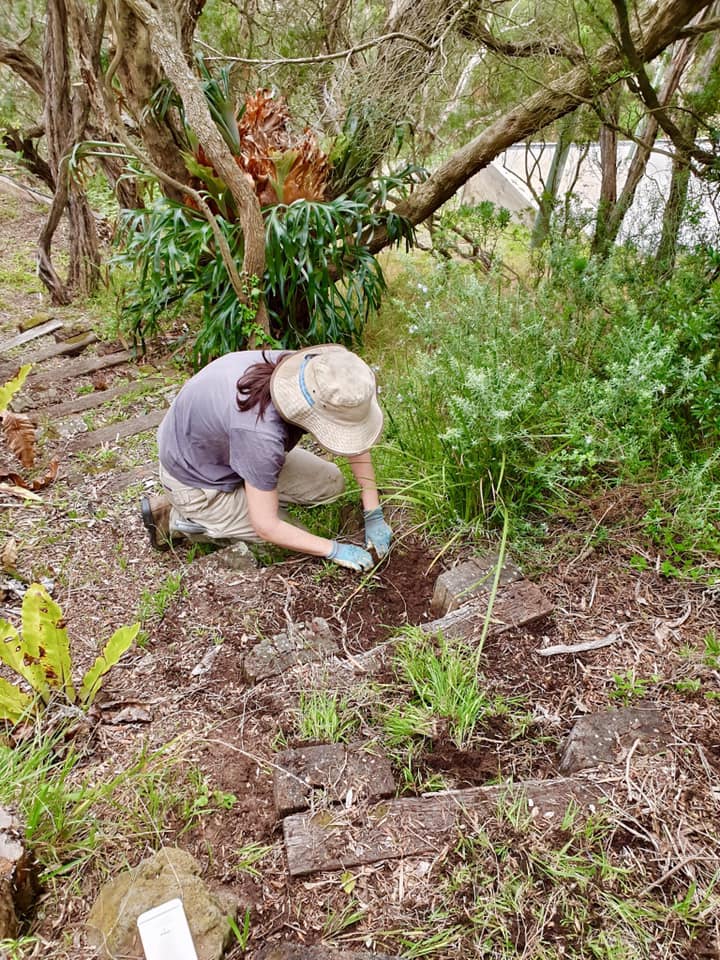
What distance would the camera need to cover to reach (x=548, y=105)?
11.9ft

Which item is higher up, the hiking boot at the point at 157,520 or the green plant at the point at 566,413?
the green plant at the point at 566,413

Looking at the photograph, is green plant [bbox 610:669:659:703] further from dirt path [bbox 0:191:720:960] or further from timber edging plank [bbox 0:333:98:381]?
timber edging plank [bbox 0:333:98:381]

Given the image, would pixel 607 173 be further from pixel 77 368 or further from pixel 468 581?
pixel 77 368

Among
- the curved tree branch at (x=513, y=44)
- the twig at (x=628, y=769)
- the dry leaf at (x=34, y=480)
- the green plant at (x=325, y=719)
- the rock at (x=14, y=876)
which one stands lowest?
Result: the dry leaf at (x=34, y=480)

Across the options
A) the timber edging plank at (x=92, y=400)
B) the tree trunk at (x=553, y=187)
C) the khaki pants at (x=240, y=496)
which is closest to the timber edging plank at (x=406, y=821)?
the khaki pants at (x=240, y=496)

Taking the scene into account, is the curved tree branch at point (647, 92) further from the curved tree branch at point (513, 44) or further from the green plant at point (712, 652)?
the green plant at point (712, 652)

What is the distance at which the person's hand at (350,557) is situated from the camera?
244 cm

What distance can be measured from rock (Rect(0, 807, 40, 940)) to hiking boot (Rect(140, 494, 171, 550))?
1510 mm

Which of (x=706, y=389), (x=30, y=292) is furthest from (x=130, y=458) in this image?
(x=30, y=292)

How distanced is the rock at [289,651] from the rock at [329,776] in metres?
0.35

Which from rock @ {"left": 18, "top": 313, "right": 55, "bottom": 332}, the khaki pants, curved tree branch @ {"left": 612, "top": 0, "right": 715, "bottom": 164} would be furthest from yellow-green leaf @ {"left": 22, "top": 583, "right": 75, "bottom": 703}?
rock @ {"left": 18, "top": 313, "right": 55, "bottom": 332}

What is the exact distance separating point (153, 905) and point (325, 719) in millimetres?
610

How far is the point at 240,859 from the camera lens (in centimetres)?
154

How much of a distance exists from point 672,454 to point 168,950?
205 cm
